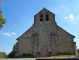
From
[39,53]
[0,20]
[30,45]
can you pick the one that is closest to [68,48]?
[39,53]

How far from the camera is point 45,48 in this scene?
32.7 metres

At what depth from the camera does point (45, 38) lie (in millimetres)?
33031

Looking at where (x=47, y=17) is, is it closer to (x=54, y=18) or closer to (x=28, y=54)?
(x=54, y=18)

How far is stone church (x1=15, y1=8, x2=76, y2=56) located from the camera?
31.8 m

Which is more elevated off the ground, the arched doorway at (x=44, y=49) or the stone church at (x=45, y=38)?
the stone church at (x=45, y=38)

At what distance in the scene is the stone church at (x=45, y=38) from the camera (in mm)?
31828

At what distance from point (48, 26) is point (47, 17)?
2.63 meters

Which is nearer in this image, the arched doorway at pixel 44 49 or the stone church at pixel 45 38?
the stone church at pixel 45 38

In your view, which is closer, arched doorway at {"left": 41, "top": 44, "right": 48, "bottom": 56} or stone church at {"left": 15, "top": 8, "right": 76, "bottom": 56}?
stone church at {"left": 15, "top": 8, "right": 76, "bottom": 56}

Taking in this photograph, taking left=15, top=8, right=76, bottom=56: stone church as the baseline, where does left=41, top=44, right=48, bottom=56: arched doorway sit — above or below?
below

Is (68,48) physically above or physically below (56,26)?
below

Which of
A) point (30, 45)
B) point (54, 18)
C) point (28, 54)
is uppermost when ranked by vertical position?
point (54, 18)

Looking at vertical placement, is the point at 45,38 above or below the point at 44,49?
above

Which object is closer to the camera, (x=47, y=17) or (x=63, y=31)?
(x=63, y=31)
